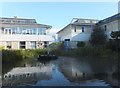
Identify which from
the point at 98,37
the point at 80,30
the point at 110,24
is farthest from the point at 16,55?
the point at 80,30

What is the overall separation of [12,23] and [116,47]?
19182 mm

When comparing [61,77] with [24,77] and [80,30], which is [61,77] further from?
[80,30]

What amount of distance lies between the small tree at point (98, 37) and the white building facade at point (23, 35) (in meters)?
7.29

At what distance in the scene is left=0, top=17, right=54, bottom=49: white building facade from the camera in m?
38.7

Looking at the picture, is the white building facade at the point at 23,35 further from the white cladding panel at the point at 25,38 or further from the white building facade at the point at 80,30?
the white building facade at the point at 80,30

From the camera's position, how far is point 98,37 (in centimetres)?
3759

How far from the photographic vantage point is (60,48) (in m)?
38.2

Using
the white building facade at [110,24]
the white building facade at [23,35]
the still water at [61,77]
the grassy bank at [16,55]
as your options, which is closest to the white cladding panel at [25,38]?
the white building facade at [23,35]

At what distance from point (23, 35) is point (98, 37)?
1270cm

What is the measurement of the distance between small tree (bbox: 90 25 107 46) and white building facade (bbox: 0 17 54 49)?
7.29 metres

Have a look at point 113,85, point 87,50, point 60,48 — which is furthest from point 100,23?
point 113,85

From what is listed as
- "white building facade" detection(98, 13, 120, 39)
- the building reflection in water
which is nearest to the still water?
the building reflection in water

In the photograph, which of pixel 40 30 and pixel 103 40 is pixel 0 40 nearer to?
pixel 40 30

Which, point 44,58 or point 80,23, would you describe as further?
point 80,23
